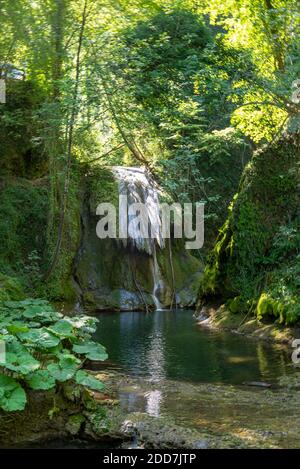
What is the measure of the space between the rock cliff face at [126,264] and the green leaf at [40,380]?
9783 millimetres

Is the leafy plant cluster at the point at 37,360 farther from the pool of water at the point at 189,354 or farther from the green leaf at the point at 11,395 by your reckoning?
the pool of water at the point at 189,354

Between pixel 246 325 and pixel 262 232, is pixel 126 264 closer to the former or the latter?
pixel 262 232

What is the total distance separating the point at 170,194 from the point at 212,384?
9.54m

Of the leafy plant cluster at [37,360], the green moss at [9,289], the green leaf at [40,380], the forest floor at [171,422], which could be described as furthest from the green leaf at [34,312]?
the green moss at [9,289]

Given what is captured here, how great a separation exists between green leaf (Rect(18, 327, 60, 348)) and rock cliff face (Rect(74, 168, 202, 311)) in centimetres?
946

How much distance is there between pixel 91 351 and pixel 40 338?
2.09 ft

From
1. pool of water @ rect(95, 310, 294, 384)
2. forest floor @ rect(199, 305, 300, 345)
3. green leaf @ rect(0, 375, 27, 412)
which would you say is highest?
green leaf @ rect(0, 375, 27, 412)

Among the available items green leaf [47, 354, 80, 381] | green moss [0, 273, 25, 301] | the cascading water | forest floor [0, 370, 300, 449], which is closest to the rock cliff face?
the cascading water

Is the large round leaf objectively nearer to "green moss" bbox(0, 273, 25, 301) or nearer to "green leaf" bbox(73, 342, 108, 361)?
"green leaf" bbox(73, 342, 108, 361)

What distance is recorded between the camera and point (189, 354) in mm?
8148

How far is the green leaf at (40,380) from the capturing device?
4.55m

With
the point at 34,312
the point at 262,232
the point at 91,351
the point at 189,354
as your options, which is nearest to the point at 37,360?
the point at 91,351

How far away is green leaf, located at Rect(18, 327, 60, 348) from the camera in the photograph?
4.84 meters

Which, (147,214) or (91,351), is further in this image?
(147,214)
